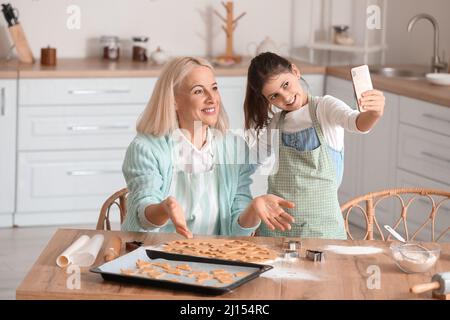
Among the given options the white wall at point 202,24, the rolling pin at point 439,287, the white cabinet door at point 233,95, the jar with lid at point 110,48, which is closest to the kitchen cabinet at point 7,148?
the white wall at point 202,24

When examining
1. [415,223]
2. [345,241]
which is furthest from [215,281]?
[415,223]

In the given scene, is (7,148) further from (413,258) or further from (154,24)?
(413,258)

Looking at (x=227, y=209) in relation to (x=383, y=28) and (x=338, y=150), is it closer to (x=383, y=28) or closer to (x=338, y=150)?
(x=338, y=150)

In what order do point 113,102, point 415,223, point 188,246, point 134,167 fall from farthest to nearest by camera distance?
1. point 113,102
2. point 415,223
3. point 134,167
4. point 188,246

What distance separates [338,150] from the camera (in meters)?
3.02

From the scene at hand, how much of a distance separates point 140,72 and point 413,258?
2.91 meters

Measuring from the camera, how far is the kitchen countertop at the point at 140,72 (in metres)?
4.67

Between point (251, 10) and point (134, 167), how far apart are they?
314 centimetres

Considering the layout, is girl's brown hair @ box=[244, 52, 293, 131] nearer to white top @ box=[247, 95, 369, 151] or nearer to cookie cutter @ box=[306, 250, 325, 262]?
white top @ box=[247, 95, 369, 151]

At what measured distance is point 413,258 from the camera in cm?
241

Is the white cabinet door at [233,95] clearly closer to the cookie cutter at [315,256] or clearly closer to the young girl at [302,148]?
the young girl at [302,148]

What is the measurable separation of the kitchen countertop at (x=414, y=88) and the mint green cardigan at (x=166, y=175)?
1.69m

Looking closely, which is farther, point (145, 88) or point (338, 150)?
point (145, 88)

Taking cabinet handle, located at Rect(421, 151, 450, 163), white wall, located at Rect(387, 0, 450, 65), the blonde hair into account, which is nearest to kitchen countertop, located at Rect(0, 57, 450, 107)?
cabinet handle, located at Rect(421, 151, 450, 163)
